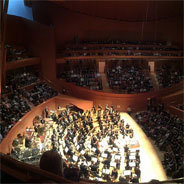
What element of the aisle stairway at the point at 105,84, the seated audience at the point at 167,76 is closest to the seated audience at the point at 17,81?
the aisle stairway at the point at 105,84

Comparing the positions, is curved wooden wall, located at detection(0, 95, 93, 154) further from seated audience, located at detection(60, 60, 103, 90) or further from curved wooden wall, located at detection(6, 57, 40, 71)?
curved wooden wall, located at detection(6, 57, 40, 71)

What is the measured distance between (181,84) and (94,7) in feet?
27.3

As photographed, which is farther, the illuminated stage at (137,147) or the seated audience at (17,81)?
the seated audience at (17,81)

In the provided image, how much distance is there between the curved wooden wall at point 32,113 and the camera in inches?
308

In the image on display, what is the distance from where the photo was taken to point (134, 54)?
671 inches

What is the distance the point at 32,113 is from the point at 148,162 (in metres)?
5.47

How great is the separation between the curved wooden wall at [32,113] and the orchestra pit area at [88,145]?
225mm

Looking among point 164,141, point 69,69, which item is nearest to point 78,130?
point 164,141

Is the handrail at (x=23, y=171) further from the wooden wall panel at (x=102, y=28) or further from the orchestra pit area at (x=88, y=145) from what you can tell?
the wooden wall panel at (x=102, y=28)

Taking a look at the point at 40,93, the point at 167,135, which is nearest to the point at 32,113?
the point at 40,93

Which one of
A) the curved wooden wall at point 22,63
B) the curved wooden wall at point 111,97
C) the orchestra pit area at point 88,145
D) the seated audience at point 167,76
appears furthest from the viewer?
the seated audience at point 167,76

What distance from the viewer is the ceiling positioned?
1696 centimetres

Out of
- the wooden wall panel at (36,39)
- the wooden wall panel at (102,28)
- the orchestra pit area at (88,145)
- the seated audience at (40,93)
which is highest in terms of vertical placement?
the wooden wall panel at (102,28)

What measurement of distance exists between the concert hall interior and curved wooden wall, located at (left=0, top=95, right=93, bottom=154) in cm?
5
